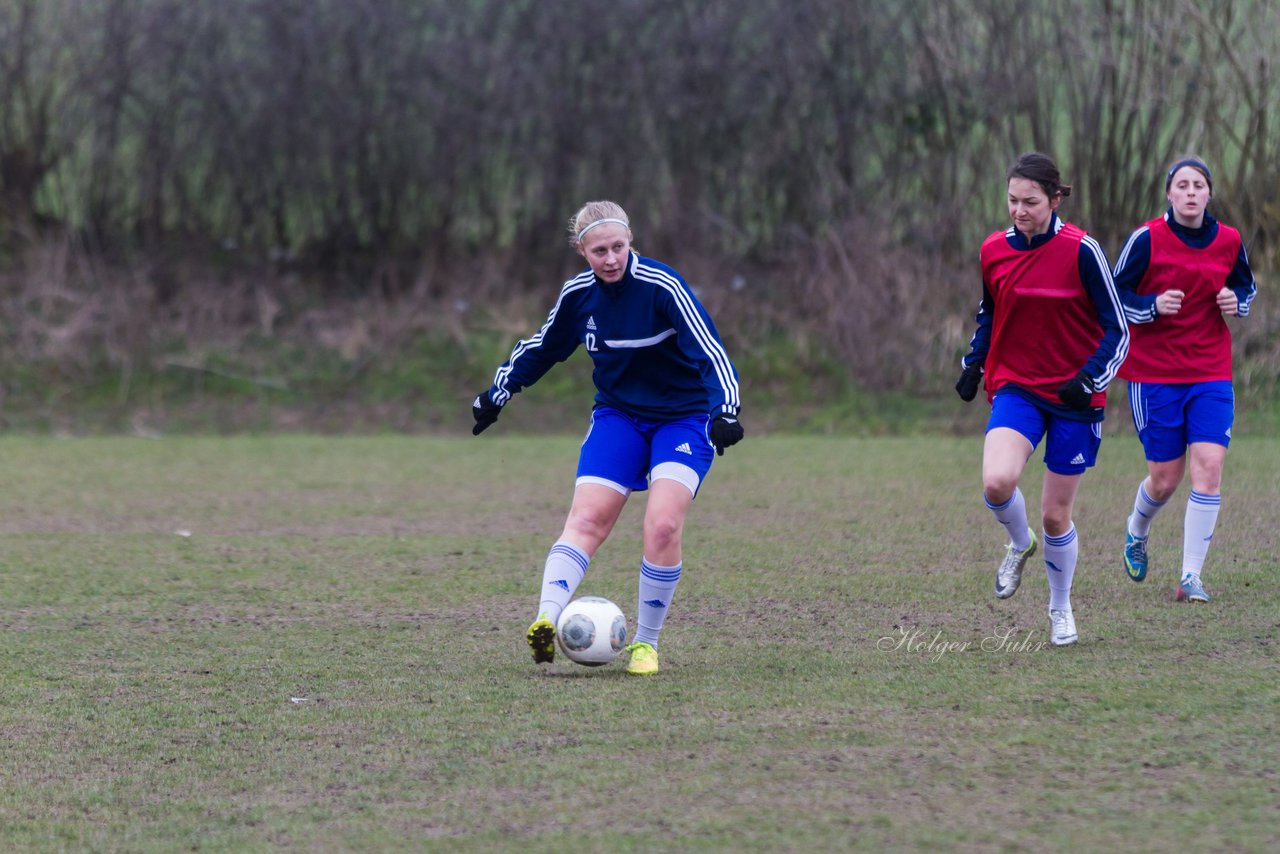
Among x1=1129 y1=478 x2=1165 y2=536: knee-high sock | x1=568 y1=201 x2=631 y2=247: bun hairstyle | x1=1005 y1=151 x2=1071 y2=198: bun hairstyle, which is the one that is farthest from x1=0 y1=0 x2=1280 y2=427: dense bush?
x1=568 y1=201 x2=631 y2=247: bun hairstyle

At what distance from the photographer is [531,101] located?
18.5 metres

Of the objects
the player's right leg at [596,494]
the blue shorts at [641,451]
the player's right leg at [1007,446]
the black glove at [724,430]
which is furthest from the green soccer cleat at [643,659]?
the player's right leg at [1007,446]

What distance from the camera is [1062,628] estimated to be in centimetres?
607

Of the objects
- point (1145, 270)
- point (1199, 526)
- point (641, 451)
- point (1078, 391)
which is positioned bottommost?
point (1199, 526)

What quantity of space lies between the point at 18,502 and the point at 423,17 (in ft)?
31.1

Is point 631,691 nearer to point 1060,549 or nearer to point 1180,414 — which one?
point 1060,549

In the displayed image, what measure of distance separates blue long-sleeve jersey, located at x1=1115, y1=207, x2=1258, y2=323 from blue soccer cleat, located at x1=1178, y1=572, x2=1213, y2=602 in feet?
3.78

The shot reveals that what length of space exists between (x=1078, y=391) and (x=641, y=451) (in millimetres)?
1618

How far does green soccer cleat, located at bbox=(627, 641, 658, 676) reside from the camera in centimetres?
570

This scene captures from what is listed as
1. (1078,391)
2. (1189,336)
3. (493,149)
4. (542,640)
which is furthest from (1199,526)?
(493,149)

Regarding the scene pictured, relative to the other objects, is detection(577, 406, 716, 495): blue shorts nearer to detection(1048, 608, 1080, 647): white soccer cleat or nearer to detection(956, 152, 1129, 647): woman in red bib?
detection(956, 152, 1129, 647): woman in red bib

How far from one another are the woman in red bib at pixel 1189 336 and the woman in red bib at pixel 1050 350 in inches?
42.4

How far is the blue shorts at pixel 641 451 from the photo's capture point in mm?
5790

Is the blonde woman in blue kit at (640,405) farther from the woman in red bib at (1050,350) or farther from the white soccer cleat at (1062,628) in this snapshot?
the white soccer cleat at (1062,628)
